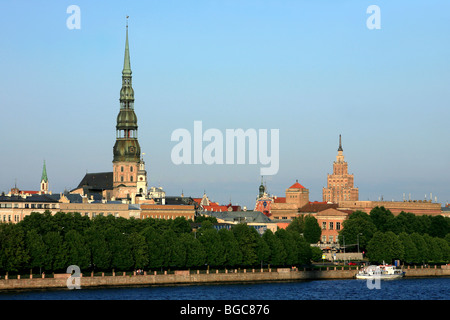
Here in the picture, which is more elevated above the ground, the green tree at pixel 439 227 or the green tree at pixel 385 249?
the green tree at pixel 439 227

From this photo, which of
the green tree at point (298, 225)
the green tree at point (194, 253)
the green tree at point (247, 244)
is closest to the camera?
the green tree at point (194, 253)

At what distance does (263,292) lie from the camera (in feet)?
343

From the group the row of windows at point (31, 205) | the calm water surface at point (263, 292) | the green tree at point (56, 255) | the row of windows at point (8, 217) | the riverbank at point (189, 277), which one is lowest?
the calm water surface at point (263, 292)

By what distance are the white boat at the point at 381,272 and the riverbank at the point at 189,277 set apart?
5.54 feet

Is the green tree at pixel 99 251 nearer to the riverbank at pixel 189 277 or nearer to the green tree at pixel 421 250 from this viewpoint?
the riverbank at pixel 189 277

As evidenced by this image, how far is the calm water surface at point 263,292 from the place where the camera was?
9462 centimetres

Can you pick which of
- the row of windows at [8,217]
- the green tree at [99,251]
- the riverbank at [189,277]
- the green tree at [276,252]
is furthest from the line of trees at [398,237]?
the row of windows at [8,217]

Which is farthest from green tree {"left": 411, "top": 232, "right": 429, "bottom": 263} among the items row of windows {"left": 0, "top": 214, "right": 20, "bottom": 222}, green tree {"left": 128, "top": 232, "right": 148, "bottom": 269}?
row of windows {"left": 0, "top": 214, "right": 20, "bottom": 222}

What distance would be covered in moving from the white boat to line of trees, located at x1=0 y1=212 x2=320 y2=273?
8.00 meters

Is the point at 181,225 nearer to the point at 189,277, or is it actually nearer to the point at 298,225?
the point at 298,225

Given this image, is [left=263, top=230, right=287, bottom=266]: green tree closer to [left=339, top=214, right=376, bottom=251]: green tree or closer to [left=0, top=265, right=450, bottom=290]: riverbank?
[left=0, top=265, right=450, bottom=290]: riverbank

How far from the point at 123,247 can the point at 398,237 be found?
176ft
